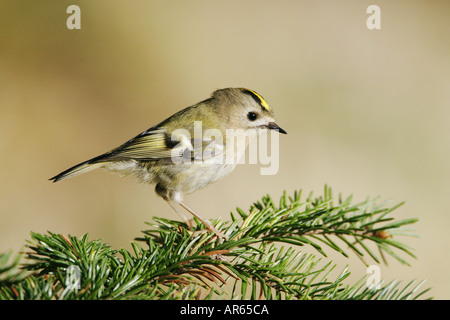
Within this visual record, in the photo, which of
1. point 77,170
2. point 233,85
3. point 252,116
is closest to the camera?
point 77,170

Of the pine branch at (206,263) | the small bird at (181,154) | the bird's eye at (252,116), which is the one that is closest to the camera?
the pine branch at (206,263)

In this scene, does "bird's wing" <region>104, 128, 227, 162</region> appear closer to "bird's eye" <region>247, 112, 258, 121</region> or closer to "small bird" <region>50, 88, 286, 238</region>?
"small bird" <region>50, 88, 286, 238</region>

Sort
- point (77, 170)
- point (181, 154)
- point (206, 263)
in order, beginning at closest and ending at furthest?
point (206, 263) → point (77, 170) → point (181, 154)

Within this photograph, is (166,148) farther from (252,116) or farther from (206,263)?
(206,263)

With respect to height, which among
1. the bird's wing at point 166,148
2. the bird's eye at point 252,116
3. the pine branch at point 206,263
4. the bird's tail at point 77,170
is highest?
the bird's eye at point 252,116

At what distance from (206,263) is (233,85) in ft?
7.30

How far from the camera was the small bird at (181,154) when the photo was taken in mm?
1621

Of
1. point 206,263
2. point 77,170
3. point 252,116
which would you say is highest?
point 252,116

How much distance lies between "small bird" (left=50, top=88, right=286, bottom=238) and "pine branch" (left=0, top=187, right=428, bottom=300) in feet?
1.27

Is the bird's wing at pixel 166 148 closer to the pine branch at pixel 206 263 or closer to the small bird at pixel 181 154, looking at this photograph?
the small bird at pixel 181 154

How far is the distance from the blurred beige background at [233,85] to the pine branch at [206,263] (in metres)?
1.45

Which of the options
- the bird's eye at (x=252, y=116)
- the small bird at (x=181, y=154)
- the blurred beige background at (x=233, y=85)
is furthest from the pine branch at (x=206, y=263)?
the blurred beige background at (x=233, y=85)

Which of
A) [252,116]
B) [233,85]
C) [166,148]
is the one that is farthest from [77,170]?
[233,85]

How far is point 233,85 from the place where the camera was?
3.06 metres
